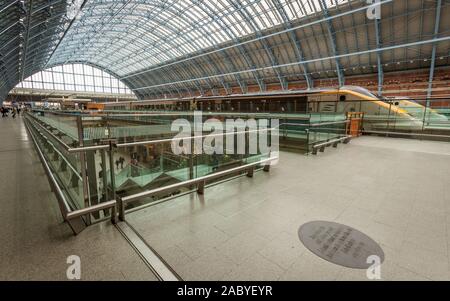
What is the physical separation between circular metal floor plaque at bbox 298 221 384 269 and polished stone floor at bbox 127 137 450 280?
0.29ft

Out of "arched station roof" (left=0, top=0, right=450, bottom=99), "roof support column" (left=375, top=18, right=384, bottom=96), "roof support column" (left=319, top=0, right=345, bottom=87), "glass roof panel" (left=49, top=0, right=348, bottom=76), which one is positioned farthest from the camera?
"glass roof panel" (left=49, top=0, right=348, bottom=76)

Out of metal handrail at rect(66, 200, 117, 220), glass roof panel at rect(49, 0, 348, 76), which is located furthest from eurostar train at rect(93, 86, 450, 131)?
glass roof panel at rect(49, 0, 348, 76)

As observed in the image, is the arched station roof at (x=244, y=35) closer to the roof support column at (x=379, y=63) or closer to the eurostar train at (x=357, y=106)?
the roof support column at (x=379, y=63)

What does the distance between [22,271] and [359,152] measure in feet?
25.4

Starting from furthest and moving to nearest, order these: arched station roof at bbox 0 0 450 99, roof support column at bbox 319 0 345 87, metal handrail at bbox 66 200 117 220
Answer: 1. roof support column at bbox 319 0 345 87
2. arched station roof at bbox 0 0 450 99
3. metal handrail at bbox 66 200 117 220

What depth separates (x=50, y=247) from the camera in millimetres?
1985

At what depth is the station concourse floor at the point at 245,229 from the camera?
5.86 feet

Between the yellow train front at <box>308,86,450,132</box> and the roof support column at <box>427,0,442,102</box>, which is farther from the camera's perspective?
the roof support column at <box>427,0,442,102</box>

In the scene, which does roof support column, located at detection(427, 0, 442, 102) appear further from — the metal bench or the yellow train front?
the metal bench

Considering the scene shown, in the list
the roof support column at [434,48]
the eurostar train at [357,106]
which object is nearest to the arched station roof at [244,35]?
the roof support column at [434,48]

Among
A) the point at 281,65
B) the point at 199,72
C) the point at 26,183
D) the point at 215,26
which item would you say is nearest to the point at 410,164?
the point at 26,183

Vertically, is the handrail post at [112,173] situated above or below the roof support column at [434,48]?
below

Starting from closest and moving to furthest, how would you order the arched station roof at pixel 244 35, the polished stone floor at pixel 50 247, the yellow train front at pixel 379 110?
the polished stone floor at pixel 50 247 → the yellow train front at pixel 379 110 → the arched station roof at pixel 244 35

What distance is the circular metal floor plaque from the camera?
77.1 inches
